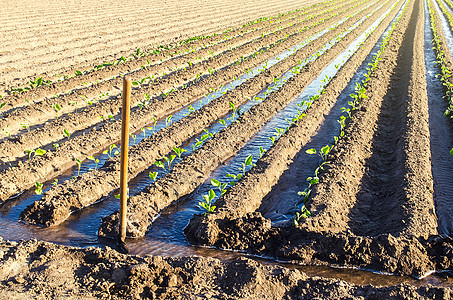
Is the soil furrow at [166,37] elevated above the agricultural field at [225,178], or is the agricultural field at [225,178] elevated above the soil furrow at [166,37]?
the soil furrow at [166,37]

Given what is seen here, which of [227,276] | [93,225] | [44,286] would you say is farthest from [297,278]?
[93,225]

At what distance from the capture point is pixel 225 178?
7523 mm

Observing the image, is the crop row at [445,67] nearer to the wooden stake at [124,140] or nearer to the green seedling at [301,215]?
the green seedling at [301,215]

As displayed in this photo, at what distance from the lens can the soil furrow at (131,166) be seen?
6031mm

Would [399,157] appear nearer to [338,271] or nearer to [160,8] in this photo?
[338,271]

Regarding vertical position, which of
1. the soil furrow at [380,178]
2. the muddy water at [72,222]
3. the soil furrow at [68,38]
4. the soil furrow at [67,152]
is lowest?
the muddy water at [72,222]

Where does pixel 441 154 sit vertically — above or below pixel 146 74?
below

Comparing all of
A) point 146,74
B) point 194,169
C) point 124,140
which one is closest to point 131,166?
point 194,169

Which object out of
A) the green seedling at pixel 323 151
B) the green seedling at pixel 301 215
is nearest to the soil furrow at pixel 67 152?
the green seedling at pixel 323 151

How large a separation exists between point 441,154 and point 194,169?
16.5ft

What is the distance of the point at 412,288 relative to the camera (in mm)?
4328

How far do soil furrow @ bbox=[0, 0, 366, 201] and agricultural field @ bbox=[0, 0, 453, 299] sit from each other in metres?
0.03

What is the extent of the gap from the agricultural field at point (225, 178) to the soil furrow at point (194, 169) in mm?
33

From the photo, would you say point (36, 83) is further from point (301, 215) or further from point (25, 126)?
point (301, 215)
